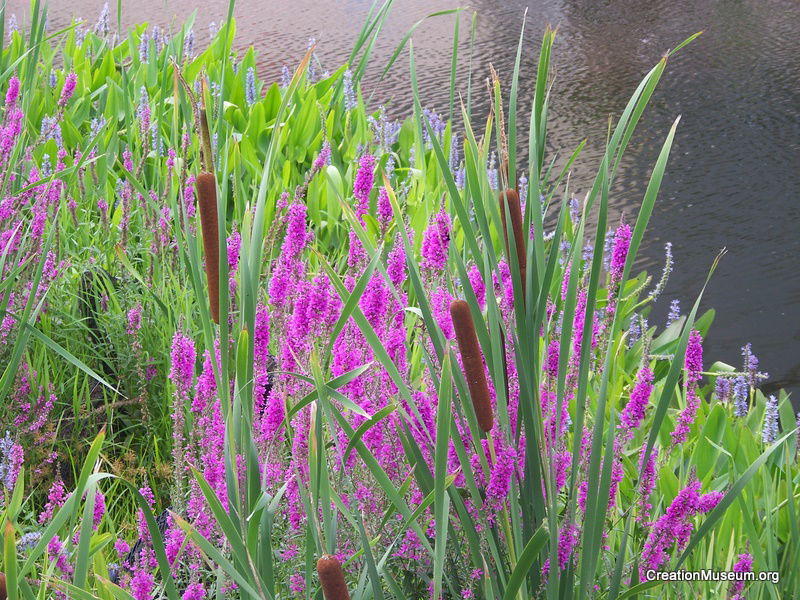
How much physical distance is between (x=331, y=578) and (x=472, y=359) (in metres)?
0.25

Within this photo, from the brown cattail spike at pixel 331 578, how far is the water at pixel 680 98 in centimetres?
202

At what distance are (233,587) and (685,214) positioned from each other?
3224mm

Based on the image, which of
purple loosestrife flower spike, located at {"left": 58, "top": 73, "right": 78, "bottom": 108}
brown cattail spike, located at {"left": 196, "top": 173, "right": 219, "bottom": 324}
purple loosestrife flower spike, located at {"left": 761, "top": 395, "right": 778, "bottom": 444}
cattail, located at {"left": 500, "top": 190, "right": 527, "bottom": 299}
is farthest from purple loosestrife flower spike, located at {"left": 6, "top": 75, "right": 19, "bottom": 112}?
purple loosestrife flower spike, located at {"left": 761, "top": 395, "right": 778, "bottom": 444}

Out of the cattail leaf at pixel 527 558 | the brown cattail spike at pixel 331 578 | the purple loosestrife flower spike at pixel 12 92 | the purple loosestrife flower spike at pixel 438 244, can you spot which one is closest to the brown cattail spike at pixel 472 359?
the cattail leaf at pixel 527 558

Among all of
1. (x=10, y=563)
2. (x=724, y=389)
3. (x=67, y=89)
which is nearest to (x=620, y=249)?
(x=10, y=563)

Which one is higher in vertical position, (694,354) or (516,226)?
(516,226)

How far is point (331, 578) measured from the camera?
731mm

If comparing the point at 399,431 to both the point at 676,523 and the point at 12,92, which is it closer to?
the point at 676,523

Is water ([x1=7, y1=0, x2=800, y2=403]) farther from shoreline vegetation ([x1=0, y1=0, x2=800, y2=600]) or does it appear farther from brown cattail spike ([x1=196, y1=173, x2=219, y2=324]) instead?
brown cattail spike ([x1=196, y1=173, x2=219, y2=324])

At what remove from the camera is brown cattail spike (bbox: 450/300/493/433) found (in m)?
0.85

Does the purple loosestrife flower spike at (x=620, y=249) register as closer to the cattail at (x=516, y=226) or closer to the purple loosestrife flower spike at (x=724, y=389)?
the cattail at (x=516, y=226)

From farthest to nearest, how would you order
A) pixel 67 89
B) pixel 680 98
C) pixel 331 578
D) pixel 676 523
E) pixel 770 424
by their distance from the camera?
1. pixel 680 98
2. pixel 67 89
3. pixel 770 424
4. pixel 676 523
5. pixel 331 578

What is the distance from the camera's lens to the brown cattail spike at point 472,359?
2.79 feet

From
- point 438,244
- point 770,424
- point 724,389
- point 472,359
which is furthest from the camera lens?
point 724,389
